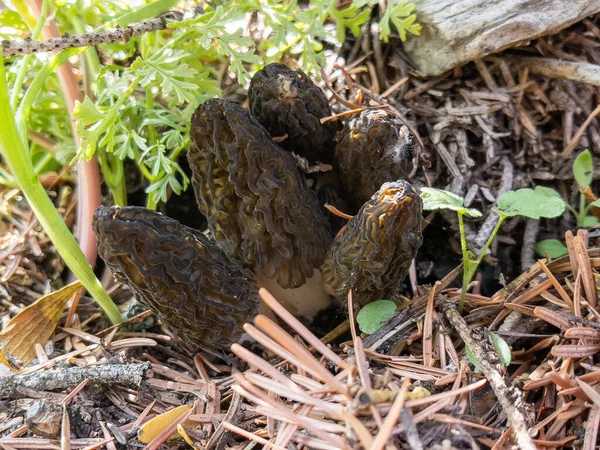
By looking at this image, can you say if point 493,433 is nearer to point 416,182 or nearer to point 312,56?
point 416,182

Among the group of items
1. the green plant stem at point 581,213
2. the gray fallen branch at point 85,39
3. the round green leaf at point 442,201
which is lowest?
the green plant stem at point 581,213

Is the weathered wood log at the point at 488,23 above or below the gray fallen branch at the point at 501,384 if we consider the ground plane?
above

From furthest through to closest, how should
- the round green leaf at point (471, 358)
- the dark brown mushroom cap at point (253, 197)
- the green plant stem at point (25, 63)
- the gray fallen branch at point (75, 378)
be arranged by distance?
the green plant stem at point (25, 63), the dark brown mushroom cap at point (253, 197), the gray fallen branch at point (75, 378), the round green leaf at point (471, 358)

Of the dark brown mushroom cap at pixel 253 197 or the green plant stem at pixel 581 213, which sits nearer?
the dark brown mushroom cap at pixel 253 197

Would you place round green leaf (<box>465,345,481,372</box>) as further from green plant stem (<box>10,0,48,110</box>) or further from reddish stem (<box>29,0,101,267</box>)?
green plant stem (<box>10,0,48,110</box>)

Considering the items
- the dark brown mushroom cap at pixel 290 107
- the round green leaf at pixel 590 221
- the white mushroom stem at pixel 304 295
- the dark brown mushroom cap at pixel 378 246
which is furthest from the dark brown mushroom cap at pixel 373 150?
the round green leaf at pixel 590 221

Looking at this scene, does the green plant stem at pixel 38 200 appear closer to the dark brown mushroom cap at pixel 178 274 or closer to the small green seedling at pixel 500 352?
the dark brown mushroom cap at pixel 178 274
